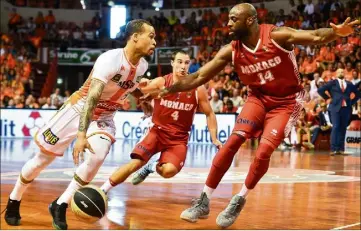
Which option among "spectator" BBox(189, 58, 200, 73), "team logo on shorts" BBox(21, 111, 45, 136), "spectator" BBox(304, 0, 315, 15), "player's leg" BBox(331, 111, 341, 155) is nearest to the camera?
"player's leg" BBox(331, 111, 341, 155)

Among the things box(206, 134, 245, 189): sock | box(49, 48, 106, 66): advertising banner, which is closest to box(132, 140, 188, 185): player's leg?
box(206, 134, 245, 189): sock

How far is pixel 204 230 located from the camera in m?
7.84

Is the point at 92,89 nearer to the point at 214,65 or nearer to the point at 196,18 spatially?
the point at 214,65

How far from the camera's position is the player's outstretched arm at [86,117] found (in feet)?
20.3

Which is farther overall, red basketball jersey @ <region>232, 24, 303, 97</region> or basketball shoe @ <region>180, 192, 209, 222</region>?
basketball shoe @ <region>180, 192, 209, 222</region>

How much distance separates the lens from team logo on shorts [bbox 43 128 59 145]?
7668mm

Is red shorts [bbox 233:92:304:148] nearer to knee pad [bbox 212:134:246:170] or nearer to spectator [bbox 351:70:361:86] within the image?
knee pad [bbox 212:134:246:170]

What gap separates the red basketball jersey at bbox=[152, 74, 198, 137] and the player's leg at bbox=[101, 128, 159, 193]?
7.2 inches

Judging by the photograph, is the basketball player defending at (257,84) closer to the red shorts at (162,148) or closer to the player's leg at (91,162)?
the player's leg at (91,162)

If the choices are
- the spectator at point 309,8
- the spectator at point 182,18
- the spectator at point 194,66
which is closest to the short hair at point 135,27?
the spectator at point 194,66

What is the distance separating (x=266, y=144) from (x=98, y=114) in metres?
1.98

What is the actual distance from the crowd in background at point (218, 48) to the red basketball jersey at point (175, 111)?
6.18 metres

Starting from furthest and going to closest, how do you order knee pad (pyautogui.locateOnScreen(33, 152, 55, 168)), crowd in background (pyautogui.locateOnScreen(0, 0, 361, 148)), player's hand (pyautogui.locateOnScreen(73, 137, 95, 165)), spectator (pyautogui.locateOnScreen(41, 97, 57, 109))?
spectator (pyautogui.locateOnScreen(41, 97, 57, 109)) → crowd in background (pyautogui.locateOnScreen(0, 0, 361, 148)) → knee pad (pyautogui.locateOnScreen(33, 152, 55, 168)) → player's hand (pyautogui.locateOnScreen(73, 137, 95, 165))

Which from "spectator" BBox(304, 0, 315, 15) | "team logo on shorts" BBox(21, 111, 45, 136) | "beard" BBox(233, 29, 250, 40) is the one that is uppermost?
"spectator" BBox(304, 0, 315, 15)
